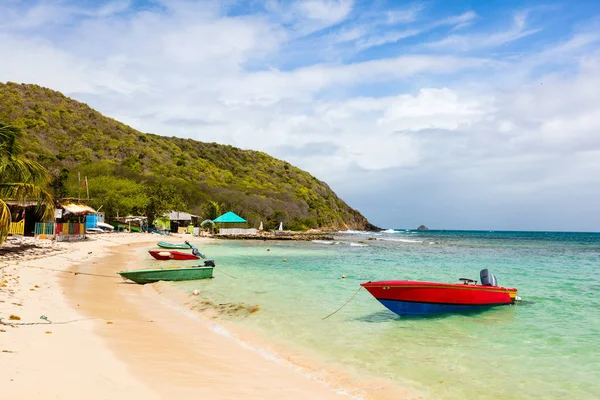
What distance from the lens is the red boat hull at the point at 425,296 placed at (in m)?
11.7

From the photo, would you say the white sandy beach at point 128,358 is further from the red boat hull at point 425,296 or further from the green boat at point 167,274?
the red boat hull at point 425,296

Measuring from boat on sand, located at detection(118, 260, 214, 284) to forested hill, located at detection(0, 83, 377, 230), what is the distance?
141 ft

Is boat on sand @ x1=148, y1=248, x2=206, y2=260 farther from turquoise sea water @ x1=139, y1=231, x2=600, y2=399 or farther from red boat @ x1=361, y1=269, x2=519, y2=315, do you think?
red boat @ x1=361, y1=269, x2=519, y2=315

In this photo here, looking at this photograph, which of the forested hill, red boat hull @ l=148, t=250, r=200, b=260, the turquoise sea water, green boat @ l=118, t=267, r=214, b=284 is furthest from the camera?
the forested hill

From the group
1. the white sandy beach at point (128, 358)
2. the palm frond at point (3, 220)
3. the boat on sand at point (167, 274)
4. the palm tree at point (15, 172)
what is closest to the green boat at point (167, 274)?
the boat on sand at point (167, 274)

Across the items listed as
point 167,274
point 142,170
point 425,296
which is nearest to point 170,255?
point 167,274

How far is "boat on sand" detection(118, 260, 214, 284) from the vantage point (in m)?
16.6

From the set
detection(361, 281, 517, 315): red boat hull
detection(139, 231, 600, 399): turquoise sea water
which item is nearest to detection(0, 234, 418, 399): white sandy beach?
detection(139, 231, 600, 399): turquoise sea water

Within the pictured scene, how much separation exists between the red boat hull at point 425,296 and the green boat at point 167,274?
29.7 feet

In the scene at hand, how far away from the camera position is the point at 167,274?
17.5 m

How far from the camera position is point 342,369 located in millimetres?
7680

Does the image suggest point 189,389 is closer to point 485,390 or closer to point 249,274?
point 485,390

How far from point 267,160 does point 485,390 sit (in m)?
134

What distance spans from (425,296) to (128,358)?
799cm
